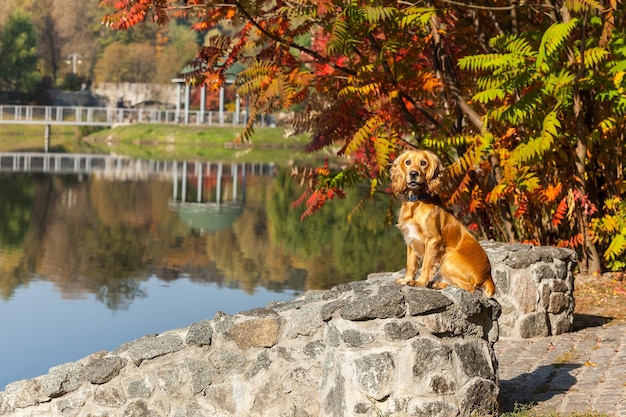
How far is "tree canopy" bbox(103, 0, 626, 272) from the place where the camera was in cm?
1308

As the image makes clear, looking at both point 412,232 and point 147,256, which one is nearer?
point 412,232

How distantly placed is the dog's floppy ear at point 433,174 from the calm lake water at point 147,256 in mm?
6826

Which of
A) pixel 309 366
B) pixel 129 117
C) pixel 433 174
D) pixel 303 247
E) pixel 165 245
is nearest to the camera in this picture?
pixel 433 174

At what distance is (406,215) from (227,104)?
83.2 meters

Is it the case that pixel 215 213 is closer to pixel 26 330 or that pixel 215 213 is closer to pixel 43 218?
pixel 43 218

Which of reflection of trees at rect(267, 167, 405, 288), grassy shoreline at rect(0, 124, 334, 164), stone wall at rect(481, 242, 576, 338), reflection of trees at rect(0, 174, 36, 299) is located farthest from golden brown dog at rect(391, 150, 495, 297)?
grassy shoreline at rect(0, 124, 334, 164)

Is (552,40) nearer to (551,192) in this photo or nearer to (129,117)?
(551,192)

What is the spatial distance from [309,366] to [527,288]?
402cm

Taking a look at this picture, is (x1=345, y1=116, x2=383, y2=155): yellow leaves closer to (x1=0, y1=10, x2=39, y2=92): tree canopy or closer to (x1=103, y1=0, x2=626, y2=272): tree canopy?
(x1=103, y1=0, x2=626, y2=272): tree canopy

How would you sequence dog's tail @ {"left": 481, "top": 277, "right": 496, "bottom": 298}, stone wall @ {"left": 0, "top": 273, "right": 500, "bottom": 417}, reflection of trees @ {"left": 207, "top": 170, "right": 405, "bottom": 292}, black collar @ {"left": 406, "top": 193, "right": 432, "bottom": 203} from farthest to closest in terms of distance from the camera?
reflection of trees @ {"left": 207, "top": 170, "right": 405, "bottom": 292} → dog's tail @ {"left": 481, "top": 277, "right": 496, "bottom": 298} → black collar @ {"left": 406, "top": 193, "right": 432, "bottom": 203} → stone wall @ {"left": 0, "top": 273, "right": 500, "bottom": 417}

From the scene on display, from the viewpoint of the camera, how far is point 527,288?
11352 mm

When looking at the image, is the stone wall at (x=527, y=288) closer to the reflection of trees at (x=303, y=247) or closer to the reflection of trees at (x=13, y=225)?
the reflection of trees at (x=303, y=247)

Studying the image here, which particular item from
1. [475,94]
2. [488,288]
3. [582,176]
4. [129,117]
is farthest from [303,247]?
[129,117]

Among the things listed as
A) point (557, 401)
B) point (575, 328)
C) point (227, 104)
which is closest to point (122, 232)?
point (575, 328)
